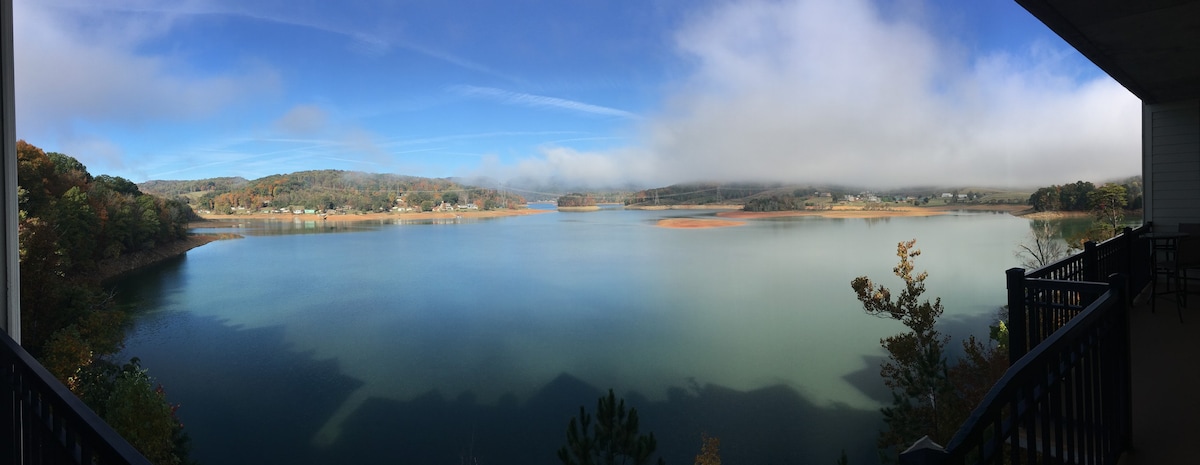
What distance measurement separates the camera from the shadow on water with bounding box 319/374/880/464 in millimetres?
16203

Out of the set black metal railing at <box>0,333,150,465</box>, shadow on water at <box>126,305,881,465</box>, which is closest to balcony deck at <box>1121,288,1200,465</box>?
black metal railing at <box>0,333,150,465</box>

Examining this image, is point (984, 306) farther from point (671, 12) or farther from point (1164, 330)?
point (671, 12)

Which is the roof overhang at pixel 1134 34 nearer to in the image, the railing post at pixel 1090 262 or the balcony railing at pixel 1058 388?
the railing post at pixel 1090 262

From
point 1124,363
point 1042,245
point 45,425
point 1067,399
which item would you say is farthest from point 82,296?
point 1042,245

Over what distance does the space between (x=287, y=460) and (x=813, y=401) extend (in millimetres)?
17468

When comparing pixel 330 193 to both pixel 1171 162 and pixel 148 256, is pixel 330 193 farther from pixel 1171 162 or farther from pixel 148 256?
pixel 1171 162

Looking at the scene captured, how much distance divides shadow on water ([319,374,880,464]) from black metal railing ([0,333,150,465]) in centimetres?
1595

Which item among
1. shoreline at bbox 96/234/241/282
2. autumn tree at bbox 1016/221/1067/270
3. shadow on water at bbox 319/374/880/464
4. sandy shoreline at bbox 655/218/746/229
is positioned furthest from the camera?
sandy shoreline at bbox 655/218/746/229

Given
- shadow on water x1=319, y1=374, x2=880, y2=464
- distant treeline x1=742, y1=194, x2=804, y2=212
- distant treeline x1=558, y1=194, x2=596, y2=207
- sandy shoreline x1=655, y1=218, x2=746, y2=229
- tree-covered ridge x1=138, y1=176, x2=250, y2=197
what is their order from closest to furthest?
shadow on water x1=319, y1=374, x2=880, y2=464
tree-covered ridge x1=138, y1=176, x2=250, y2=197
distant treeline x1=742, y1=194, x2=804, y2=212
sandy shoreline x1=655, y1=218, x2=746, y2=229
distant treeline x1=558, y1=194, x2=596, y2=207

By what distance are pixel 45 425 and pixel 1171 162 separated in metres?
7.79

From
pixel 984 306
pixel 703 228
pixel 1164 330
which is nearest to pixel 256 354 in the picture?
pixel 1164 330

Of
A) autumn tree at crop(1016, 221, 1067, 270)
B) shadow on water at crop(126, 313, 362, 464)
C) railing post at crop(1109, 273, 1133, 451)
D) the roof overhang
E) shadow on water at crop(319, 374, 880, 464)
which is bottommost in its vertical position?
shadow on water at crop(319, 374, 880, 464)

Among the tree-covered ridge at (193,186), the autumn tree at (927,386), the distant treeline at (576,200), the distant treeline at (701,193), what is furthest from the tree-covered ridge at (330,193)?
the autumn tree at (927,386)

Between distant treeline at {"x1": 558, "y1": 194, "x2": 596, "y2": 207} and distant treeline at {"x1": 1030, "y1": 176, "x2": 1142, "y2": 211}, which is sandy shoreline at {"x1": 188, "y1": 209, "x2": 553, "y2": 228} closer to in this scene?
distant treeline at {"x1": 558, "y1": 194, "x2": 596, "y2": 207}
